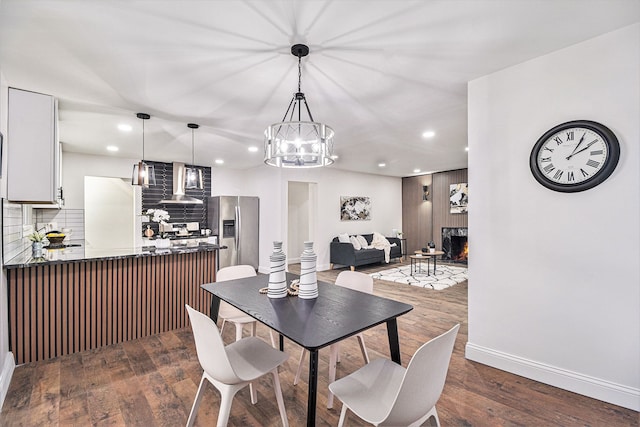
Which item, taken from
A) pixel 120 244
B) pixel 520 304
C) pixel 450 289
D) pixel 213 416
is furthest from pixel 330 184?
pixel 213 416

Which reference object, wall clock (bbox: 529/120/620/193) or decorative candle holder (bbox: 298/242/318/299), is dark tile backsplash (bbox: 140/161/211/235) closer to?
decorative candle holder (bbox: 298/242/318/299)

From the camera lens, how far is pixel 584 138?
2096 millimetres

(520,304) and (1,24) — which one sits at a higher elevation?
(1,24)

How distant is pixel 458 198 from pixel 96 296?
771 cm

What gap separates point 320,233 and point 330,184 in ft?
4.01

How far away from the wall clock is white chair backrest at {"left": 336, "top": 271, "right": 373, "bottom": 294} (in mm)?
1524

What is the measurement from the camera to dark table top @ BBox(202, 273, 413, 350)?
147cm

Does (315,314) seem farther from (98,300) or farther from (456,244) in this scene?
(456,244)

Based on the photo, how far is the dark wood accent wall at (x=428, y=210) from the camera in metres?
8.05

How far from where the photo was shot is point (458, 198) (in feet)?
25.8

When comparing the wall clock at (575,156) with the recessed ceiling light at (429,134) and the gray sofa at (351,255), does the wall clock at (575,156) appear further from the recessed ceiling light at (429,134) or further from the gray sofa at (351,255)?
the gray sofa at (351,255)

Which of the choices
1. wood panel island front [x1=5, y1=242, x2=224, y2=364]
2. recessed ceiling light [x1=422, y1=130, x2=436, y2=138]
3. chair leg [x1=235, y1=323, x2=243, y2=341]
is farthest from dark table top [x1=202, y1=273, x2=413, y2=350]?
recessed ceiling light [x1=422, y1=130, x2=436, y2=138]

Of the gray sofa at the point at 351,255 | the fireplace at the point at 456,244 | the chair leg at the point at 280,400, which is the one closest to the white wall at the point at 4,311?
the chair leg at the point at 280,400

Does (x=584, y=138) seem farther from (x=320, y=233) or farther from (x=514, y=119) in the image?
(x=320, y=233)
